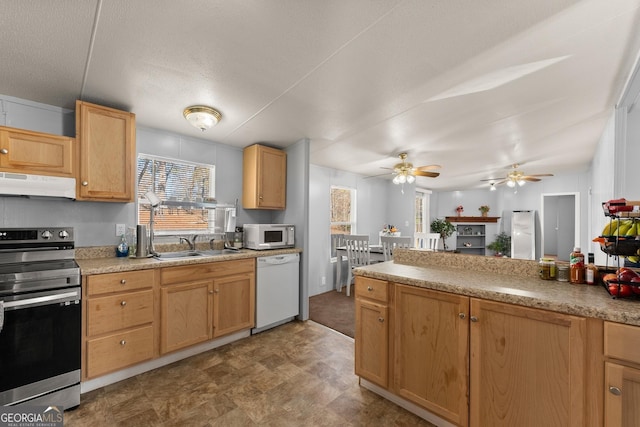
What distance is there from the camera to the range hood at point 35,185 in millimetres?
1937

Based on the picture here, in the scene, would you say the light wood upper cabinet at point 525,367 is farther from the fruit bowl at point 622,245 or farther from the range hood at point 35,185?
the range hood at point 35,185

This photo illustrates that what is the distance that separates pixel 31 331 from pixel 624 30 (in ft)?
12.6

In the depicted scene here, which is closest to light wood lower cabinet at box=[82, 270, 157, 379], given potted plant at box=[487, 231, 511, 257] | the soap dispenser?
the soap dispenser

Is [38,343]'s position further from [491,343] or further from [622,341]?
[622,341]

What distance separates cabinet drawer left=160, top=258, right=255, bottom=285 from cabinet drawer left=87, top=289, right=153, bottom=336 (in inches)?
7.2

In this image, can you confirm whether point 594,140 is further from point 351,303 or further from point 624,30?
point 351,303

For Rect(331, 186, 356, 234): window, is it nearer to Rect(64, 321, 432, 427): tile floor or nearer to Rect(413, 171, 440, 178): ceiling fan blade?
Rect(413, 171, 440, 178): ceiling fan blade

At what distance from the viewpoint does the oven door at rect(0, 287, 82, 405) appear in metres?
1.60

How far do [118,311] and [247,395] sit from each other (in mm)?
1182

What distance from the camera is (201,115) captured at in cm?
237

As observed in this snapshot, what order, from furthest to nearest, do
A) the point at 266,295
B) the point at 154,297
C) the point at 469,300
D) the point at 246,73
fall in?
the point at 266,295 < the point at 154,297 < the point at 246,73 < the point at 469,300

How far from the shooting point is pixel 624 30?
4.66ft

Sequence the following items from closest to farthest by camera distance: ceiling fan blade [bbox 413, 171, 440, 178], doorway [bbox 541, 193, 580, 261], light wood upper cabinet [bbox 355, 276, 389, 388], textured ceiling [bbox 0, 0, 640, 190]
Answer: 1. textured ceiling [bbox 0, 0, 640, 190]
2. light wood upper cabinet [bbox 355, 276, 389, 388]
3. ceiling fan blade [bbox 413, 171, 440, 178]
4. doorway [bbox 541, 193, 580, 261]

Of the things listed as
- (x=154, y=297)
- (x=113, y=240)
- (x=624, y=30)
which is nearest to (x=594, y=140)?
(x=624, y=30)
